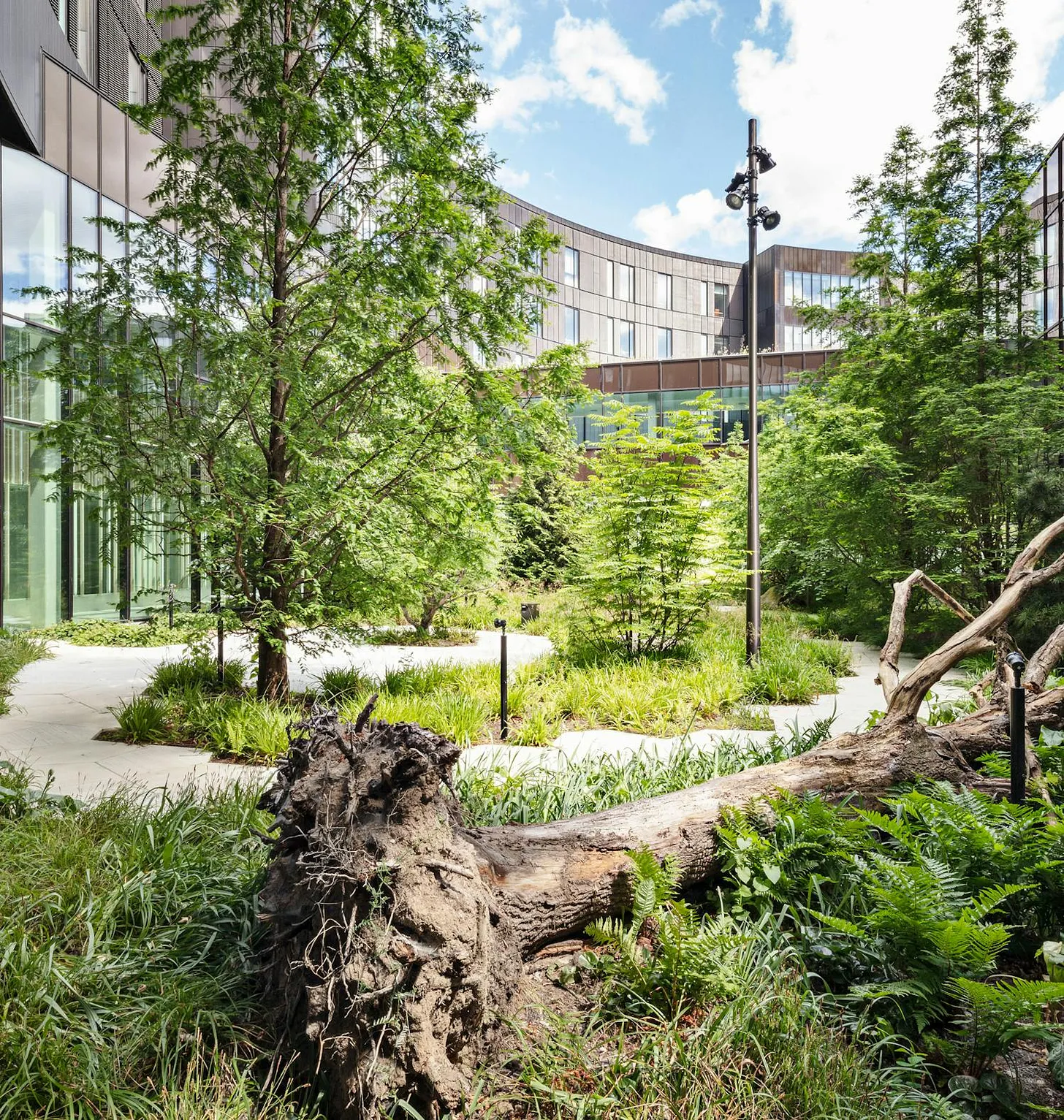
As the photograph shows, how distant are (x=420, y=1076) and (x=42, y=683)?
367 inches

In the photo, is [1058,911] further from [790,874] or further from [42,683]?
[42,683]

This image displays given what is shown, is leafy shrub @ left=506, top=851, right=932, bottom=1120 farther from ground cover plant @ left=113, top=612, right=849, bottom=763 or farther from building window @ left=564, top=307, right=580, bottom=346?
building window @ left=564, top=307, right=580, bottom=346

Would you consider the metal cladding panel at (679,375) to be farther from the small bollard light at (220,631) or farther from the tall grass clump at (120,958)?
the tall grass clump at (120,958)

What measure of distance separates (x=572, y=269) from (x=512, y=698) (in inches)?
1760

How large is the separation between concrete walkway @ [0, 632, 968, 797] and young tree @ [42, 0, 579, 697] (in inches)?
56.2

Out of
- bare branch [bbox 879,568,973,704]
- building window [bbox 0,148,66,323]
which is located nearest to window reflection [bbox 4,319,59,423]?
building window [bbox 0,148,66,323]

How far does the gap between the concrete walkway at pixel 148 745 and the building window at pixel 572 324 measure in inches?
1535

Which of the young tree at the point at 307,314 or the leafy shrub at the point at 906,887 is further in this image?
the young tree at the point at 307,314

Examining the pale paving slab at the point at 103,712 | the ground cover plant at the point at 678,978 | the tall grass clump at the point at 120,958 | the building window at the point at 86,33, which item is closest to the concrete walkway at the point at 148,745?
the pale paving slab at the point at 103,712

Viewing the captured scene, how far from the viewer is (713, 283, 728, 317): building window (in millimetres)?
54375

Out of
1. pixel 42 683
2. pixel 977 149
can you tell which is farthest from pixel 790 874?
pixel 977 149

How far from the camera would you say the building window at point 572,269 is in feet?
151

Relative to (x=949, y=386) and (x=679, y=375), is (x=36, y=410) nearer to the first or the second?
(x=949, y=386)

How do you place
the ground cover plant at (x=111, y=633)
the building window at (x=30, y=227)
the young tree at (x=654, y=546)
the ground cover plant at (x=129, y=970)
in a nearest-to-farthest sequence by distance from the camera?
the ground cover plant at (x=129, y=970) → the young tree at (x=654, y=546) → the building window at (x=30, y=227) → the ground cover plant at (x=111, y=633)
